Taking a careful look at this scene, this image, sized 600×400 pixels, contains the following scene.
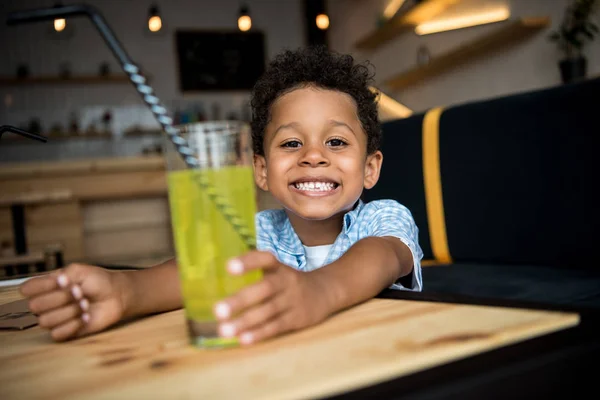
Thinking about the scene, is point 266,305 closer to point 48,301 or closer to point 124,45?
point 48,301

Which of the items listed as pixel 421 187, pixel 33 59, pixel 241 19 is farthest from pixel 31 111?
pixel 421 187

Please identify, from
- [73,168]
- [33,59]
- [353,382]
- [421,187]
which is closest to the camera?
[353,382]

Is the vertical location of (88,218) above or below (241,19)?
below

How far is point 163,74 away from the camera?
6695 millimetres

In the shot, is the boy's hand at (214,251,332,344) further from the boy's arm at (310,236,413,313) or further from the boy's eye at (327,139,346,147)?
the boy's eye at (327,139,346,147)

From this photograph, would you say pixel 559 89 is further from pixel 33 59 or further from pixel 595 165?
pixel 33 59

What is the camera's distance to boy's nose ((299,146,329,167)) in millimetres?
990

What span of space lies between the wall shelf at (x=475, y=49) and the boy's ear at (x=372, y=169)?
2915 millimetres

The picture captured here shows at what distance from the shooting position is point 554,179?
5.69 ft

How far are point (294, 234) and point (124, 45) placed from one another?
5773 millimetres

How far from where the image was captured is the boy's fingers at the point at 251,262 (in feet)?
1.40

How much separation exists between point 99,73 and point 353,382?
6.65 meters

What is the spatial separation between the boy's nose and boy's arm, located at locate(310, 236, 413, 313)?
0.22 meters

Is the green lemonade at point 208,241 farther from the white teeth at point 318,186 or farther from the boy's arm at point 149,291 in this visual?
the white teeth at point 318,186
